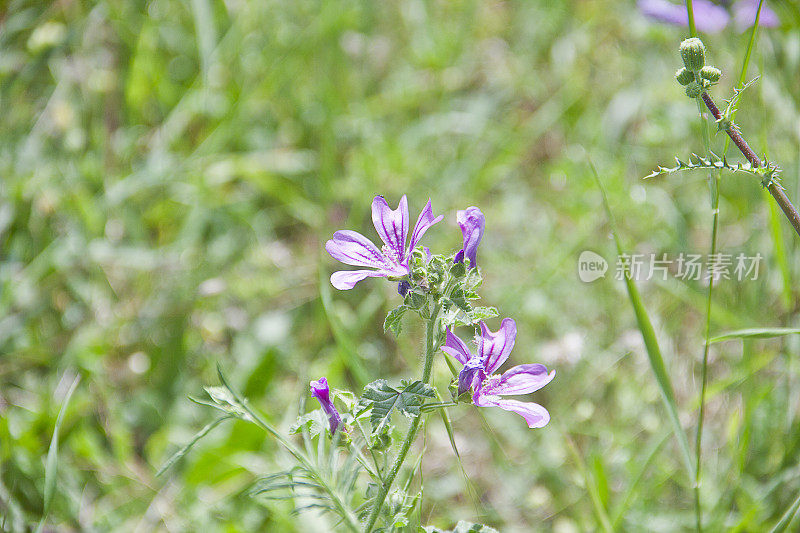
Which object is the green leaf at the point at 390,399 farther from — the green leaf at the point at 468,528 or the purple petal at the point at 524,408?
the green leaf at the point at 468,528

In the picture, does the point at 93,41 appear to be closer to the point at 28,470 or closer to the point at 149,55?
the point at 149,55

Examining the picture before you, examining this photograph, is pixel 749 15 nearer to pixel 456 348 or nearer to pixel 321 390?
pixel 456 348

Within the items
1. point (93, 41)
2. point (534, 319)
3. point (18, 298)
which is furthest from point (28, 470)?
point (93, 41)

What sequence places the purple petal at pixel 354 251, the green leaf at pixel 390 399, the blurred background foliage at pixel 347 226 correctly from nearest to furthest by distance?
the green leaf at pixel 390 399 → the purple petal at pixel 354 251 → the blurred background foliage at pixel 347 226

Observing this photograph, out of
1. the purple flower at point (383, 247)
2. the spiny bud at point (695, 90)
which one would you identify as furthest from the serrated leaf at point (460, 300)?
the spiny bud at point (695, 90)

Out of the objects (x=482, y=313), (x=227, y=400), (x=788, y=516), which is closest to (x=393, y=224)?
(x=482, y=313)

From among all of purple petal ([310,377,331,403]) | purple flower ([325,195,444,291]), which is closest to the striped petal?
purple flower ([325,195,444,291])

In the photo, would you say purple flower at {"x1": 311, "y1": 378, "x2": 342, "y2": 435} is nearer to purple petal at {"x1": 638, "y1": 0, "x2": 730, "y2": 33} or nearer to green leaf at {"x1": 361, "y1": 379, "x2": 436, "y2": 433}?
green leaf at {"x1": 361, "y1": 379, "x2": 436, "y2": 433}
